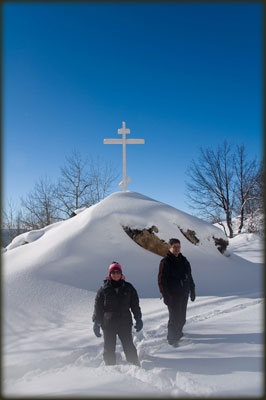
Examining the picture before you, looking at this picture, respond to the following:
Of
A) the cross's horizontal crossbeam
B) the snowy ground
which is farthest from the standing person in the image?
the cross's horizontal crossbeam

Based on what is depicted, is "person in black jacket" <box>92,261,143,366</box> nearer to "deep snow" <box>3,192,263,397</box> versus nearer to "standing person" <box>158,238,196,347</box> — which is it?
"deep snow" <box>3,192,263,397</box>

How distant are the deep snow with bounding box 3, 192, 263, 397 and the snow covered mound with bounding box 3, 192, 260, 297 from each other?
0.03 meters

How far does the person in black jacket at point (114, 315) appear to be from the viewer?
3.30 meters

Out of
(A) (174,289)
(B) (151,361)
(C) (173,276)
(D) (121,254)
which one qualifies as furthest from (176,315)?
(D) (121,254)

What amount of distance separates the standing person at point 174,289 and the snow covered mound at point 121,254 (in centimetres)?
237

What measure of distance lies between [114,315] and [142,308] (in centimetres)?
242

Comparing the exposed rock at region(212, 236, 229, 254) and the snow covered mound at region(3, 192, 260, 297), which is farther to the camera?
the exposed rock at region(212, 236, 229, 254)

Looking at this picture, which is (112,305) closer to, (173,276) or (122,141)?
(173,276)

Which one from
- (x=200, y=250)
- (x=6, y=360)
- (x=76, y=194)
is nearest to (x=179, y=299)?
(x=6, y=360)

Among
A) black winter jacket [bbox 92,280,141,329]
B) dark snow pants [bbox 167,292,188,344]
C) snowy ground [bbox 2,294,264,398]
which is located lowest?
snowy ground [bbox 2,294,264,398]

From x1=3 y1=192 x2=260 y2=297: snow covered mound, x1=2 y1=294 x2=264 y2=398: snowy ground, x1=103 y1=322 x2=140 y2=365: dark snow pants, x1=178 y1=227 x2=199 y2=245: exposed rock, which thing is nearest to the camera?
x1=2 y1=294 x2=264 y2=398: snowy ground

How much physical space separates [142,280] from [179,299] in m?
2.81

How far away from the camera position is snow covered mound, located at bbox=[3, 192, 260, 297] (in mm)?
6434

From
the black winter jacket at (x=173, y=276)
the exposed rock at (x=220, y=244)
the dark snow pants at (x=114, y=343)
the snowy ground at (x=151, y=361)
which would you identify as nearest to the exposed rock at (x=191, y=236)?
the exposed rock at (x=220, y=244)
